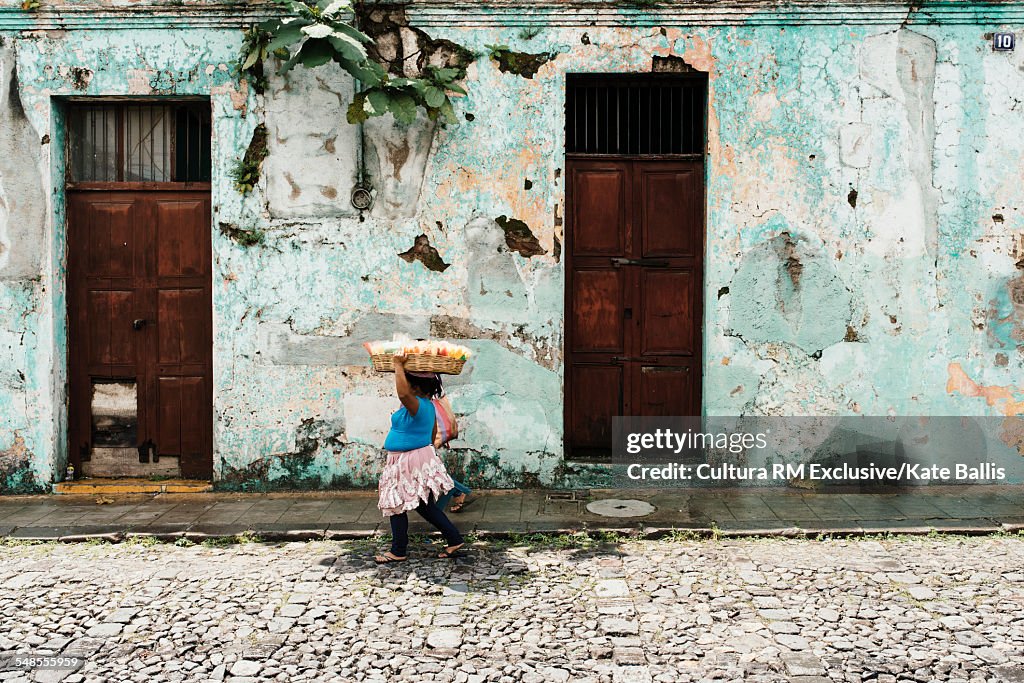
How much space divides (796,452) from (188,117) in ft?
19.4

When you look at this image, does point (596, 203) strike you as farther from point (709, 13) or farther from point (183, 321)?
point (183, 321)

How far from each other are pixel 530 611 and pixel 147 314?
468cm

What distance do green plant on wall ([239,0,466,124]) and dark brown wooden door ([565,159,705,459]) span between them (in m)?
1.32

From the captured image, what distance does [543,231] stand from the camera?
741 centimetres

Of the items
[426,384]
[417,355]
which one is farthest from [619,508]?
[417,355]

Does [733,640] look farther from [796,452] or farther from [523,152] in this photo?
[523,152]

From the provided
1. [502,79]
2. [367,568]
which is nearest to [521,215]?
[502,79]

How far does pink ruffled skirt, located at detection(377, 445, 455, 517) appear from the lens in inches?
218

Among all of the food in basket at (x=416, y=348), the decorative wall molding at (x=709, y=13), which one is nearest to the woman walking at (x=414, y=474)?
the food in basket at (x=416, y=348)

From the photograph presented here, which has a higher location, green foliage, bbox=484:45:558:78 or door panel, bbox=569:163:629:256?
green foliage, bbox=484:45:558:78

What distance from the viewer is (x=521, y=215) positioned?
741 cm

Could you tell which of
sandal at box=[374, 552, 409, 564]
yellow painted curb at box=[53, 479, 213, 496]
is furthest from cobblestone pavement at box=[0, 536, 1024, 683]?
yellow painted curb at box=[53, 479, 213, 496]

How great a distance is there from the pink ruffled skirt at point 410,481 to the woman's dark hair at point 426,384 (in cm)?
34

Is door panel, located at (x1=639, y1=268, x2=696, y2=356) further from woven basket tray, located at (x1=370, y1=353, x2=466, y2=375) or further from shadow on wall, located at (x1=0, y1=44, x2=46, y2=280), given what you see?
shadow on wall, located at (x1=0, y1=44, x2=46, y2=280)
